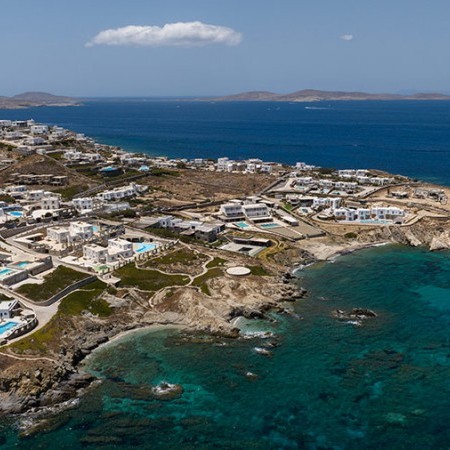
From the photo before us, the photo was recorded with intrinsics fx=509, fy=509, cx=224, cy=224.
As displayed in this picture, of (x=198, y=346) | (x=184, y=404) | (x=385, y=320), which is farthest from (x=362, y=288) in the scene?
(x=184, y=404)

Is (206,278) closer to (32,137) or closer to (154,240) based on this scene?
(154,240)

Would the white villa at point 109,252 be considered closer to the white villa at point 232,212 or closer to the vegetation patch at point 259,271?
the vegetation patch at point 259,271

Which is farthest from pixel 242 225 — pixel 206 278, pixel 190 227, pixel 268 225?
pixel 206 278

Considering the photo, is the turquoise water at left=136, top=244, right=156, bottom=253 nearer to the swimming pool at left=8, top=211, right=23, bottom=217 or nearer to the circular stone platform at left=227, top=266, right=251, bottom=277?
the circular stone platform at left=227, top=266, right=251, bottom=277

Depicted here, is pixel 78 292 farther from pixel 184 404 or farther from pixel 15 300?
pixel 184 404

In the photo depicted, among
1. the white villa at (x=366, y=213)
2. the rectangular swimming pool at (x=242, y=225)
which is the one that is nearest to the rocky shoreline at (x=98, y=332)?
the white villa at (x=366, y=213)
